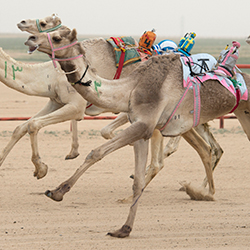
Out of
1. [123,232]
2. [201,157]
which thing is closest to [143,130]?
[123,232]

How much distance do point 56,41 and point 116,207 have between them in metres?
2.31

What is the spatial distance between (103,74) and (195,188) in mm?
1853

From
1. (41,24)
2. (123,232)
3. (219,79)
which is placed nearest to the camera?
(123,232)

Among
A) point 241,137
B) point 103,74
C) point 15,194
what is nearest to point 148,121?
point 103,74

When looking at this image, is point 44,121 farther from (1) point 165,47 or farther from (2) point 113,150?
(2) point 113,150

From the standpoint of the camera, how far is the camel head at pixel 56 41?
4941 millimetres

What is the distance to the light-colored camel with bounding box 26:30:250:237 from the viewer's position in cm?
510

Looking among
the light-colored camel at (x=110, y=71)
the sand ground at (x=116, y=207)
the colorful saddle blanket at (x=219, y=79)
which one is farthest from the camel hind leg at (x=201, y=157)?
the colorful saddle blanket at (x=219, y=79)

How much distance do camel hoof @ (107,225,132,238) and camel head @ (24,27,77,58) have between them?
5.44ft

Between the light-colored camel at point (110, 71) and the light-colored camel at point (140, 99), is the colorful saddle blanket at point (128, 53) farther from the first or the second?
the light-colored camel at point (140, 99)

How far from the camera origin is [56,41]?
4.99 m

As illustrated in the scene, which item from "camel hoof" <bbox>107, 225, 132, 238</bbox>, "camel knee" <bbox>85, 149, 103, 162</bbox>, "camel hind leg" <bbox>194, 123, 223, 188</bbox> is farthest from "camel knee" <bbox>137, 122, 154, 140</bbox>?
"camel hind leg" <bbox>194, 123, 223, 188</bbox>

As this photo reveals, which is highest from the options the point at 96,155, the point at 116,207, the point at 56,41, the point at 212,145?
the point at 56,41

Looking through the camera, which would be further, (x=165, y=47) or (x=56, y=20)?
(x=165, y=47)
